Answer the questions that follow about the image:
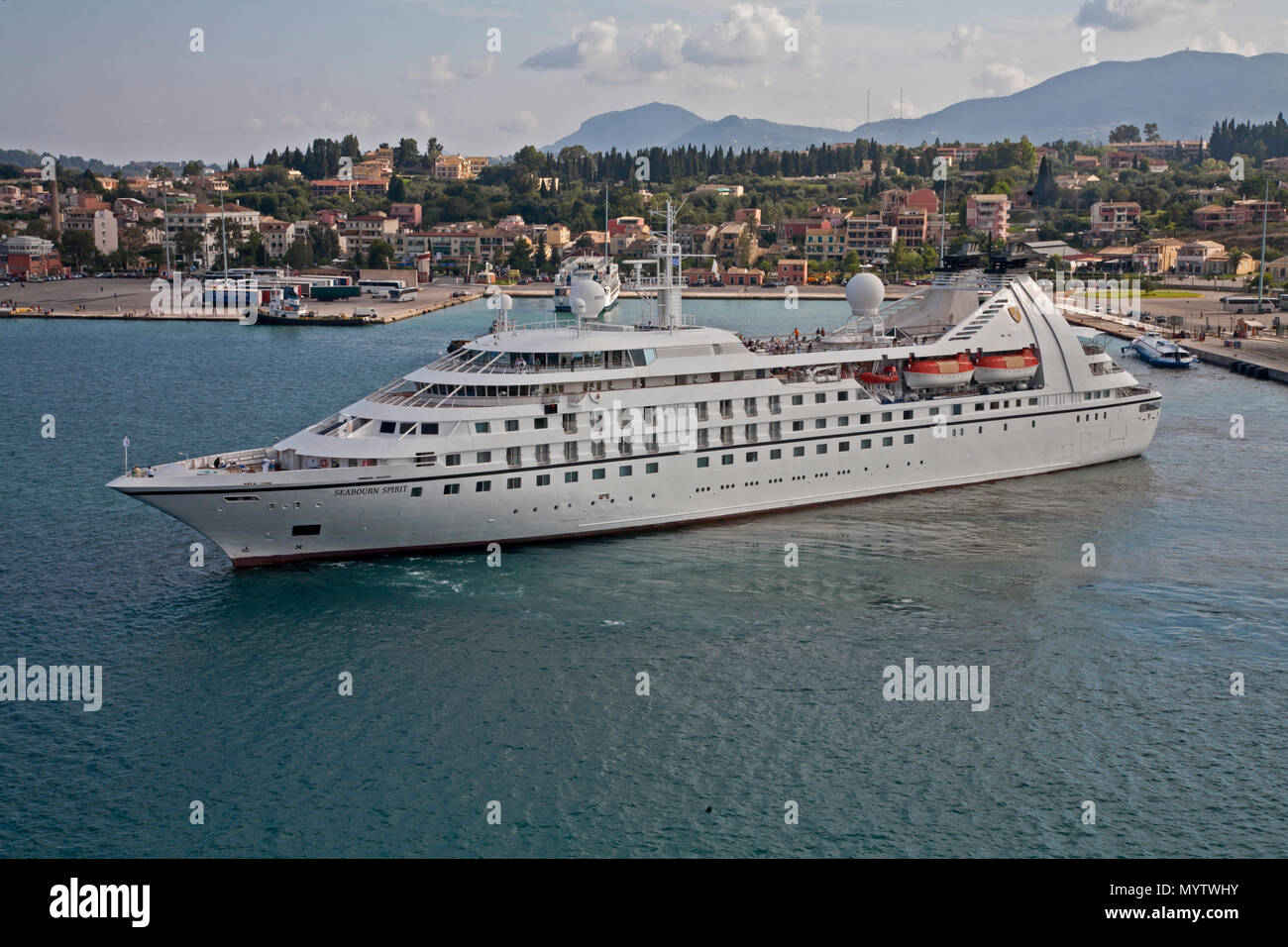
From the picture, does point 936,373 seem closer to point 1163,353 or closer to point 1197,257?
point 1163,353

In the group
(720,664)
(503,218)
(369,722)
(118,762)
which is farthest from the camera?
(503,218)

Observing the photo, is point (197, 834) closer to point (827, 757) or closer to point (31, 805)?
point (31, 805)

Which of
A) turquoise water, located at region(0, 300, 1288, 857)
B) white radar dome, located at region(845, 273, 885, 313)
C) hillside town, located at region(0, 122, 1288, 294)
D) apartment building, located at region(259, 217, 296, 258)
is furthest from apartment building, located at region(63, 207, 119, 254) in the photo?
white radar dome, located at region(845, 273, 885, 313)

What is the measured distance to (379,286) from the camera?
13750cm

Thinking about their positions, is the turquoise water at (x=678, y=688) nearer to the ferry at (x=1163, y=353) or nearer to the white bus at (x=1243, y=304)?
the ferry at (x=1163, y=353)

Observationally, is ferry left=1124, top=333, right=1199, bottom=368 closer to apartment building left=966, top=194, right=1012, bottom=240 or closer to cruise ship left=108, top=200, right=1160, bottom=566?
cruise ship left=108, top=200, right=1160, bottom=566

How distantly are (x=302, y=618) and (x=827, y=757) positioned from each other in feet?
43.0

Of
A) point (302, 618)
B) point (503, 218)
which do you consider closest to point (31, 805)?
point (302, 618)

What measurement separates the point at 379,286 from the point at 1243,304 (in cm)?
9375

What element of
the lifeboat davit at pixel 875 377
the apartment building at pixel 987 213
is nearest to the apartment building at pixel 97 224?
the apartment building at pixel 987 213

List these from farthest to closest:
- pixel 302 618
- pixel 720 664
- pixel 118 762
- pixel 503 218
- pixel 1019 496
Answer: pixel 503 218 → pixel 1019 496 → pixel 302 618 → pixel 720 664 → pixel 118 762

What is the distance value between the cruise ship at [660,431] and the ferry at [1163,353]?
34.2 metres

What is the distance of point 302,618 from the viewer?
27031mm

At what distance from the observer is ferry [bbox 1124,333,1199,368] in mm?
74000
